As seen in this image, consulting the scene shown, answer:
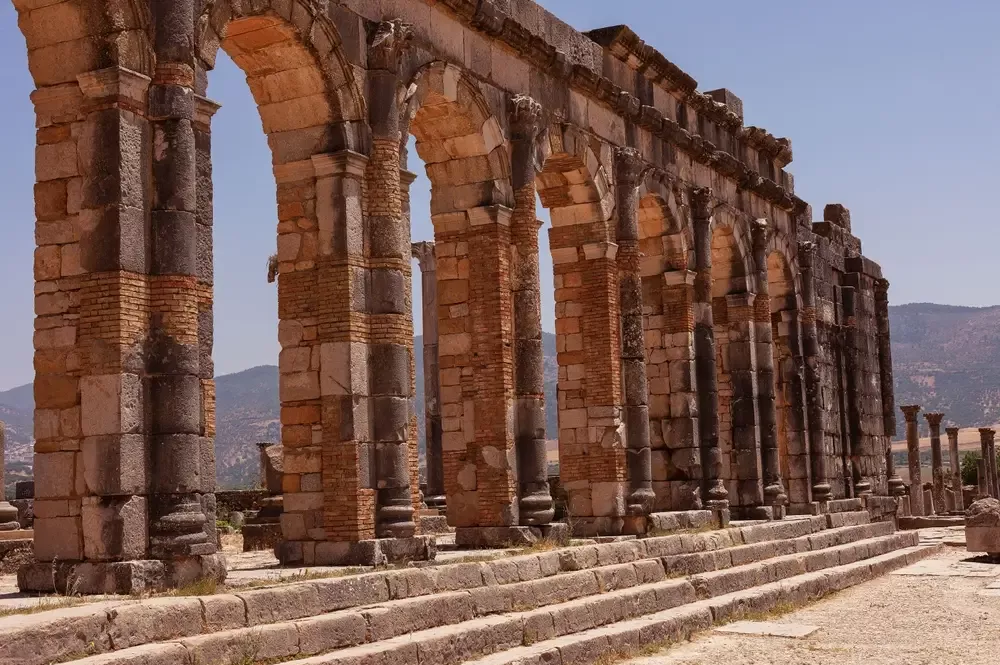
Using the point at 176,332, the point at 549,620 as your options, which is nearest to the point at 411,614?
the point at 549,620

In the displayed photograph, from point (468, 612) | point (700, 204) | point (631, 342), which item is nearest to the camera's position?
point (468, 612)

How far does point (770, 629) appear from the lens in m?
14.8

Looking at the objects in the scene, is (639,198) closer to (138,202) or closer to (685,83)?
(685,83)

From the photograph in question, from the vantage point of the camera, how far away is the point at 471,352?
15.9m

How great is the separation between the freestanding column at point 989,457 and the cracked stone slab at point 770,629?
1257 inches

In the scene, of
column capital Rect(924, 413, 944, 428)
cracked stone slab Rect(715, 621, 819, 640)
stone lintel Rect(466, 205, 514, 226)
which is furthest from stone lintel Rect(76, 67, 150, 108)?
column capital Rect(924, 413, 944, 428)

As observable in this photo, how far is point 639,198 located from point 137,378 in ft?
37.1

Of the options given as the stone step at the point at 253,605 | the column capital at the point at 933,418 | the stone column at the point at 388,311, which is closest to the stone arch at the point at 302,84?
the stone column at the point at 388,311

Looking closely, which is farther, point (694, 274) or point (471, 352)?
point (694, 274)

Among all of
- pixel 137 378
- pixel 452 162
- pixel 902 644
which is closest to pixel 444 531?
pixel 452 162

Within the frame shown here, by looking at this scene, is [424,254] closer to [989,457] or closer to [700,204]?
[700,204]

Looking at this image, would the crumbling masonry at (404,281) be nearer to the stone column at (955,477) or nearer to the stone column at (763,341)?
the stone column at (763,341)

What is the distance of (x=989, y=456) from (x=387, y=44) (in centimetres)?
3997

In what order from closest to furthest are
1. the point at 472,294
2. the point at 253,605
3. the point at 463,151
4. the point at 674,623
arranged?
the point at 253,605, the point at 674,623, the point at 472,294, the point at 463,151
